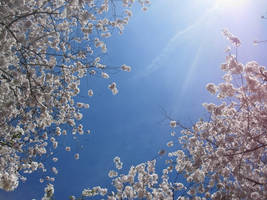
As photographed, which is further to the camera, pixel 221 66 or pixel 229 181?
pixel 229 181

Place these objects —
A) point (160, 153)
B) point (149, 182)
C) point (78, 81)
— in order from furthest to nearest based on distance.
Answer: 1. point (149, 182)
2. point (78, 81)
3. point (160, 153)

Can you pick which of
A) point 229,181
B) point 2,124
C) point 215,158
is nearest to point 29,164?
point 2,124

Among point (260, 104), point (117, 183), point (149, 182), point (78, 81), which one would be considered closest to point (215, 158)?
point (260, 104)

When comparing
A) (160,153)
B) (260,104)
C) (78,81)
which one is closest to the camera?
(260,104)

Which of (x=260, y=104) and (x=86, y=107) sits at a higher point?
(x=86, y=107)

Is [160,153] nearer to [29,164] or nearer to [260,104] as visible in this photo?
[260,104]

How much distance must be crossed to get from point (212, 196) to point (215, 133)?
6.23 feet

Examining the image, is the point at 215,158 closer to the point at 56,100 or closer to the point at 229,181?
the point at 229,181

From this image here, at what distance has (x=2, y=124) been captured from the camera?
6.22 m

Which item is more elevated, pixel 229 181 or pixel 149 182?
pixel 149 182

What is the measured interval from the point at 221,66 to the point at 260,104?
144cm

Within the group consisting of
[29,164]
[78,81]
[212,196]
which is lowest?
[212,196]

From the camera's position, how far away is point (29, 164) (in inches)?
310

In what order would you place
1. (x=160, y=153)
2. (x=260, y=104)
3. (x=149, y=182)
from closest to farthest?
(x=260, y=104) < (x=160, y=153) < (x=149, y=182)
